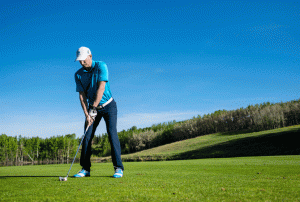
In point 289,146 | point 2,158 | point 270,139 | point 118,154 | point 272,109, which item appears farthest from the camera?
point 2,158

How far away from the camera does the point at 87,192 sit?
8.49 feet

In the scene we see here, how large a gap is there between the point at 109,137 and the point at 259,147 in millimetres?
31851

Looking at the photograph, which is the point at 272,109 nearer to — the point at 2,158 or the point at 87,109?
the point at 87,109

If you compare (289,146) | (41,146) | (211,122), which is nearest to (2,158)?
(41,146)

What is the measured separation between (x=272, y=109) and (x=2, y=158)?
7085 centimetres

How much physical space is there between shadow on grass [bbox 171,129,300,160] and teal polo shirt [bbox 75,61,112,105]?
27.6 meters

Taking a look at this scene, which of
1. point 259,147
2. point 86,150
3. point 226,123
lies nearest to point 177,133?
point 226,123

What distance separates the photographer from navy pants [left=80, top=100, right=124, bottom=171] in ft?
14.7

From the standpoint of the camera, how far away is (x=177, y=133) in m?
75.9

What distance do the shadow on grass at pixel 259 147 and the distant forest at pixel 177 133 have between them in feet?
64.0

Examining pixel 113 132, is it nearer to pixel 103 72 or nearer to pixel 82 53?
pixel 103 72

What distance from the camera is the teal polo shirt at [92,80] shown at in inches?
178

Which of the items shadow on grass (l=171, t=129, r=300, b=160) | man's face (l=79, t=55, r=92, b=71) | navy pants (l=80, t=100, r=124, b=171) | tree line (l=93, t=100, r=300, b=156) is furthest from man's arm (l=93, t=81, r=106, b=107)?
tree line (l=93, t=100, r=300, b=156)

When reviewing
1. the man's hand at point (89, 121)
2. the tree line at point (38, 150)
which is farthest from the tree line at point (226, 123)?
the man's hand at point (89, 121)
